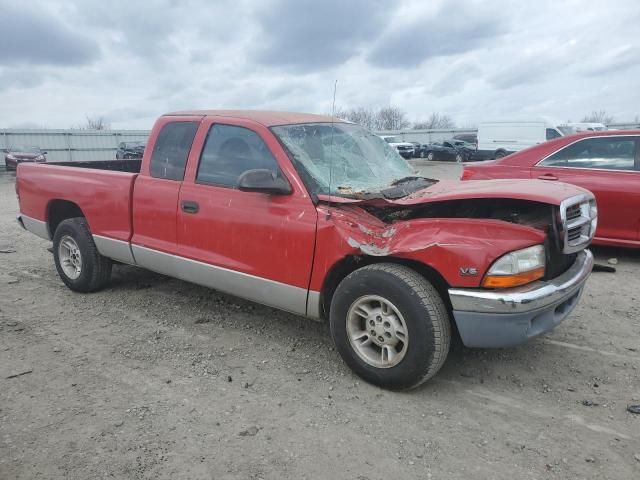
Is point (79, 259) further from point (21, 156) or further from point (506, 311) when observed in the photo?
point (21, 156)

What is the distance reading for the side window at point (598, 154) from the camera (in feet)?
19.5

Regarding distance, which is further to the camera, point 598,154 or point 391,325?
point 598,154

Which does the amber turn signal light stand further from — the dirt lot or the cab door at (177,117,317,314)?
the cab door at (177,117,317,314)

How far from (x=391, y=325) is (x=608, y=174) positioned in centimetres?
427

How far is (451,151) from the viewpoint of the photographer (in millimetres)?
30281

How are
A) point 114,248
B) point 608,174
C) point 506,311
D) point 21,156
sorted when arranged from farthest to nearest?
point 21,156, point 608,174, point 114,248, point 506,311

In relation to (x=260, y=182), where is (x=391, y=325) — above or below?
below

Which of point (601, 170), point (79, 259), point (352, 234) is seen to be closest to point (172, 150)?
point (79, 259)

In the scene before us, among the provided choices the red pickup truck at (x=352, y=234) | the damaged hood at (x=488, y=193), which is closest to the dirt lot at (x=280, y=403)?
the red pickup truck at (x=352, y=234)

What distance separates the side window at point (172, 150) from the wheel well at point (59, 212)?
1444mm

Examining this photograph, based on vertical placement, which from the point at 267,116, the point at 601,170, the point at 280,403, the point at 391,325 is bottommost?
the point at 280,403

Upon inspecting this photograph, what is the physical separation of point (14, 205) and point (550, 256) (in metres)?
13.0

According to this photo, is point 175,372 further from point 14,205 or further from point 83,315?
point 14,205

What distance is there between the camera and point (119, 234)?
15.2ft
